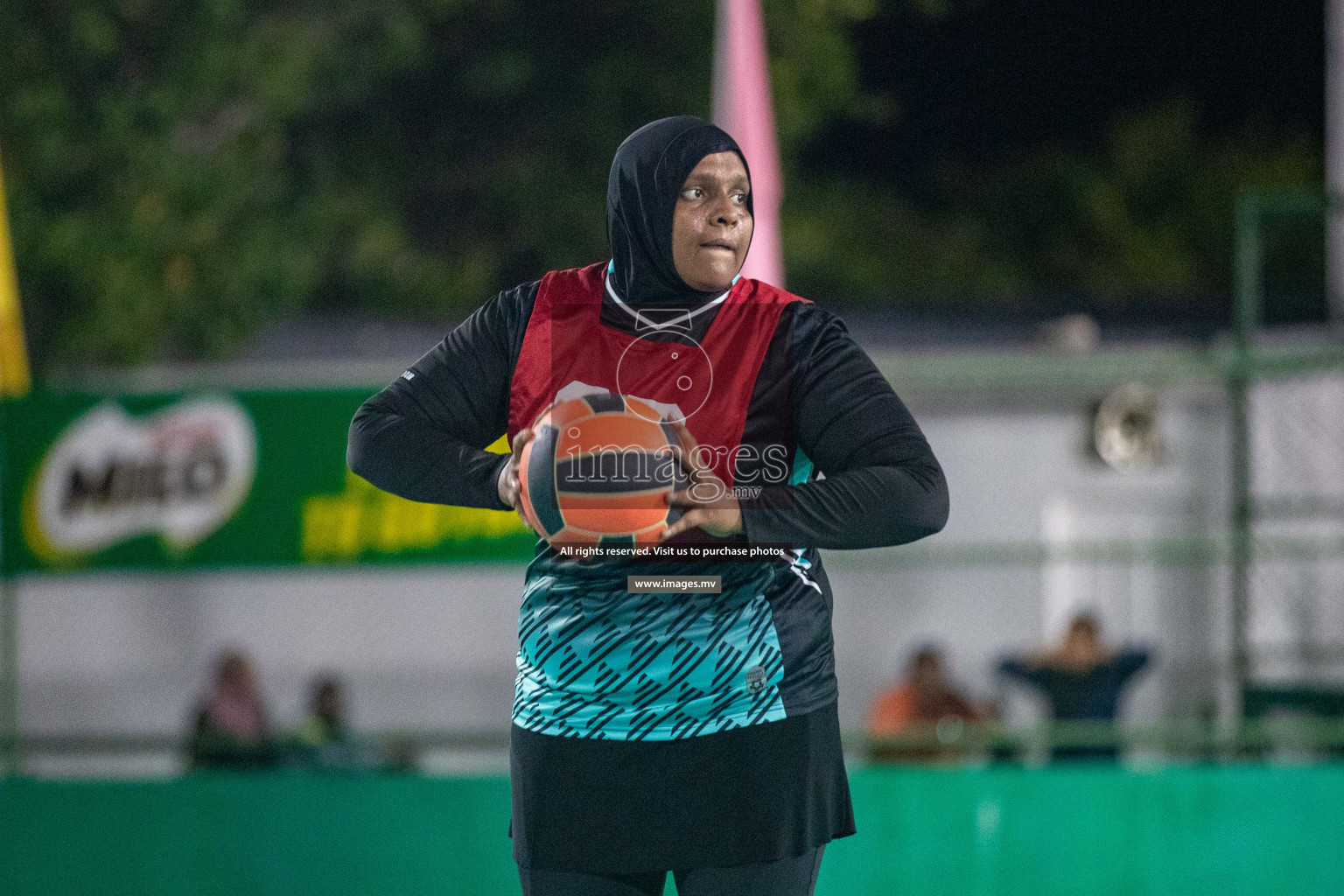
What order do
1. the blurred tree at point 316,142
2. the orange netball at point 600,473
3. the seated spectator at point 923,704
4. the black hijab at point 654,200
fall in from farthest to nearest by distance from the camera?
the blurred tree at point 316,142 → the seated spectator at point 923,704 → the black hijab at point 654,200 → the orange netball at point 600,473

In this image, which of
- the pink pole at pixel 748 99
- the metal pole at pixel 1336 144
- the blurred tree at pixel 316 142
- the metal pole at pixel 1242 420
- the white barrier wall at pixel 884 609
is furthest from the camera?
the blurred tree at pixel 316 142

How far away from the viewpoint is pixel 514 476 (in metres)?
1.94

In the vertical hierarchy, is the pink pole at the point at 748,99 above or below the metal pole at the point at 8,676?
above

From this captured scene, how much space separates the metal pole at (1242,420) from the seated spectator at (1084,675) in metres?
0.70

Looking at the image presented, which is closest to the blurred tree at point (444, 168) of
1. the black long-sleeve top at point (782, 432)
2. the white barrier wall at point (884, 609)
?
the white barrier wall at point (884, 609)

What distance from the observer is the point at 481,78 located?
1986cm

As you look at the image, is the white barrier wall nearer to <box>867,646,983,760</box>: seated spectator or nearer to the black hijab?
A: <box>867,646,983,760</box>: seated spectator

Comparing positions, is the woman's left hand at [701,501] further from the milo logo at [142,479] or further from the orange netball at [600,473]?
the milo logo at [142,479]

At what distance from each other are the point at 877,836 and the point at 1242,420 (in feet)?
7.85

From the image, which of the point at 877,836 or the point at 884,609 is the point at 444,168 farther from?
the point at 877,836

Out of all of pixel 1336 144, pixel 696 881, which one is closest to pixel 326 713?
pixel 696 881

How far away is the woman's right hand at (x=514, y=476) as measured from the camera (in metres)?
1.94

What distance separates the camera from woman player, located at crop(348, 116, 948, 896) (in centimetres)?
198

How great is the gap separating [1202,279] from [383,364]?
25.4 m
